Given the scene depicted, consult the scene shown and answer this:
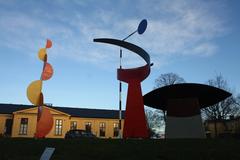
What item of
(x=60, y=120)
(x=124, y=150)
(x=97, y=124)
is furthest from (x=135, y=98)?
(x=97, y=124)

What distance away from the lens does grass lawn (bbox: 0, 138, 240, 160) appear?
11469 mm

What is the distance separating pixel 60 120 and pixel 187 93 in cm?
4206

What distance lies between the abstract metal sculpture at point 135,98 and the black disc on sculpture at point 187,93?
7.44ft

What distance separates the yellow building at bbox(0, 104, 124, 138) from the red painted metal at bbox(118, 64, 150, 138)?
130 ft

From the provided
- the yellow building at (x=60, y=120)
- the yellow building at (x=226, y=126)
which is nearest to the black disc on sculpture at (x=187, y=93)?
the yellow building at (x=226, y=126)

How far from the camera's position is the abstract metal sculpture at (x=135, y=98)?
19.2 metres

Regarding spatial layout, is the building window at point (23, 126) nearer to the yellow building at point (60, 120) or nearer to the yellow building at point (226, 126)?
the yellow building at point (60, 120)

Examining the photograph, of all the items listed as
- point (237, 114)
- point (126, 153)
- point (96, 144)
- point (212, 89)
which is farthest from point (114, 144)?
point (237, 114)

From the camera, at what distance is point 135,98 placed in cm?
1991

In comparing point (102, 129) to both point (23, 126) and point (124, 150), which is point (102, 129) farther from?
point (124, 150)

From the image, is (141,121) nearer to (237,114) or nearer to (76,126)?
(237,114)

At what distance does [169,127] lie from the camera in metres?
21.9

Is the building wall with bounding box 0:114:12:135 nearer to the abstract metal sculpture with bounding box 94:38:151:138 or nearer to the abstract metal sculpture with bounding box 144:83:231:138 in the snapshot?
the abstract metal sculpture with bounding box 144:83:231:138

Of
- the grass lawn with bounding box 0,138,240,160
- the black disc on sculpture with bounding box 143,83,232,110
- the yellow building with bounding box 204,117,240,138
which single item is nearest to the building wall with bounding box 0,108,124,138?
the yellow building with bounding box 204,117,240,138
